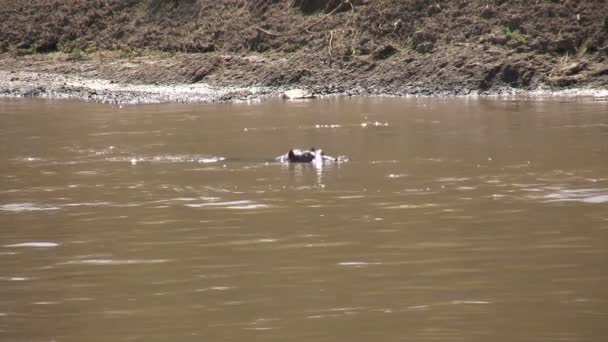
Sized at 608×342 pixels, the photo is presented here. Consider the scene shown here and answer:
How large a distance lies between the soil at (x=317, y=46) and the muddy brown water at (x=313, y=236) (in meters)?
7.25

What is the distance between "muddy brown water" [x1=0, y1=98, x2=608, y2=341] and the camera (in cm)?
656

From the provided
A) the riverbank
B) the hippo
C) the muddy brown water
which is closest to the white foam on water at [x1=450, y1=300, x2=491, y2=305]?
the muddy brown water

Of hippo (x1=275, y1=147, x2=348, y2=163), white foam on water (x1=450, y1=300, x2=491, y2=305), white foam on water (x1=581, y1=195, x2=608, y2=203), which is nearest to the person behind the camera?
white foam on water (x1=450, y1=300, x2=491, y2=305)

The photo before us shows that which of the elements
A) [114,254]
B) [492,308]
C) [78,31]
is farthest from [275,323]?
[78,31]

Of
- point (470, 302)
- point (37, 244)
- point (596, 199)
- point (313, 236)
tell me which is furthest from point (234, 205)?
point (470, 302)

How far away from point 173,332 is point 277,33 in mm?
23758

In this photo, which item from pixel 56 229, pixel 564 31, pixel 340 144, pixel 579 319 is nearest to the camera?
pixel 579 319

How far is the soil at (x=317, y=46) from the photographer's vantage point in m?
24.7

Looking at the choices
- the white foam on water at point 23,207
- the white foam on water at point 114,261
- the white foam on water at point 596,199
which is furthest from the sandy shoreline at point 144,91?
the white foam on water at point 114,261

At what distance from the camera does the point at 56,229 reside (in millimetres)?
9836

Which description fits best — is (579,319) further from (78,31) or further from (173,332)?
(78,31)

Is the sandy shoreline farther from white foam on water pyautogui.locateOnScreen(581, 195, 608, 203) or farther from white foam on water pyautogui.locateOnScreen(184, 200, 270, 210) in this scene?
white foam on water pyautogui.locateOnScreen(184, 200, 270, 210)

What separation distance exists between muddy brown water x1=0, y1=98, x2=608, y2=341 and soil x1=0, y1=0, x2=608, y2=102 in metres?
7.25

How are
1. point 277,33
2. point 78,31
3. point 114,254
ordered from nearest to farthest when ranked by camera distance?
point 114,254, point 277,33, point 78,31
